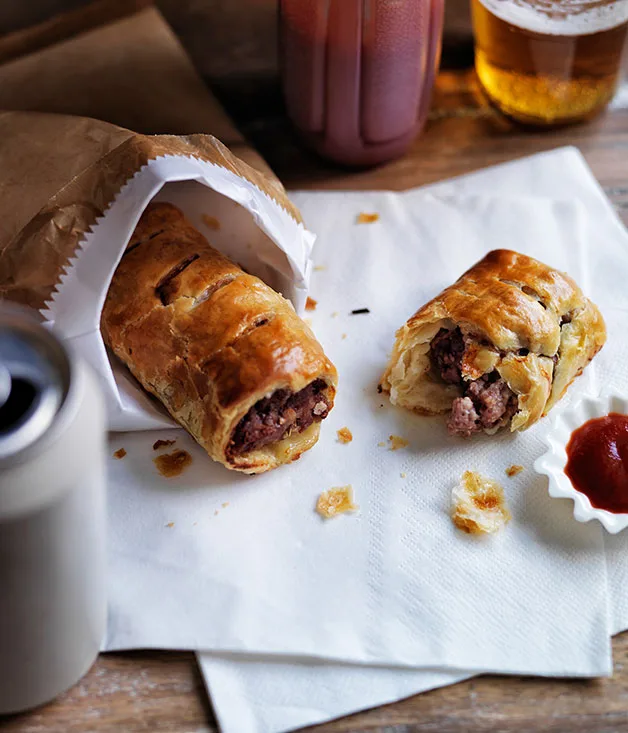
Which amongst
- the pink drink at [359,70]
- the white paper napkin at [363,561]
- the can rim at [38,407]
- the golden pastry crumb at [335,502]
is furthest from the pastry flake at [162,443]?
the pink drink at [359,70]

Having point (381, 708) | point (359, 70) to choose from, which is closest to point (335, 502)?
point (381, 708)

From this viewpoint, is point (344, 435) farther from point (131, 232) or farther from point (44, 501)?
point (44, 501)

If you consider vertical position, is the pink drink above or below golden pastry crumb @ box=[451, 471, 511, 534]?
above

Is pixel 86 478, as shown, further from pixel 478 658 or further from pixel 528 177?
pixel 528 177

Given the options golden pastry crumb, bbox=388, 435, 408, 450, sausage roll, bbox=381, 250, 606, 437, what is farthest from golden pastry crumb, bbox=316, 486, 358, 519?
sausage roll, bbox=381, 250, 606, 437

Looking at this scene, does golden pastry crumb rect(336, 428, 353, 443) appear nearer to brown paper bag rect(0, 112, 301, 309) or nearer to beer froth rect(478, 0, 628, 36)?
brown paper bag rect(0, 112, 301, 309)
